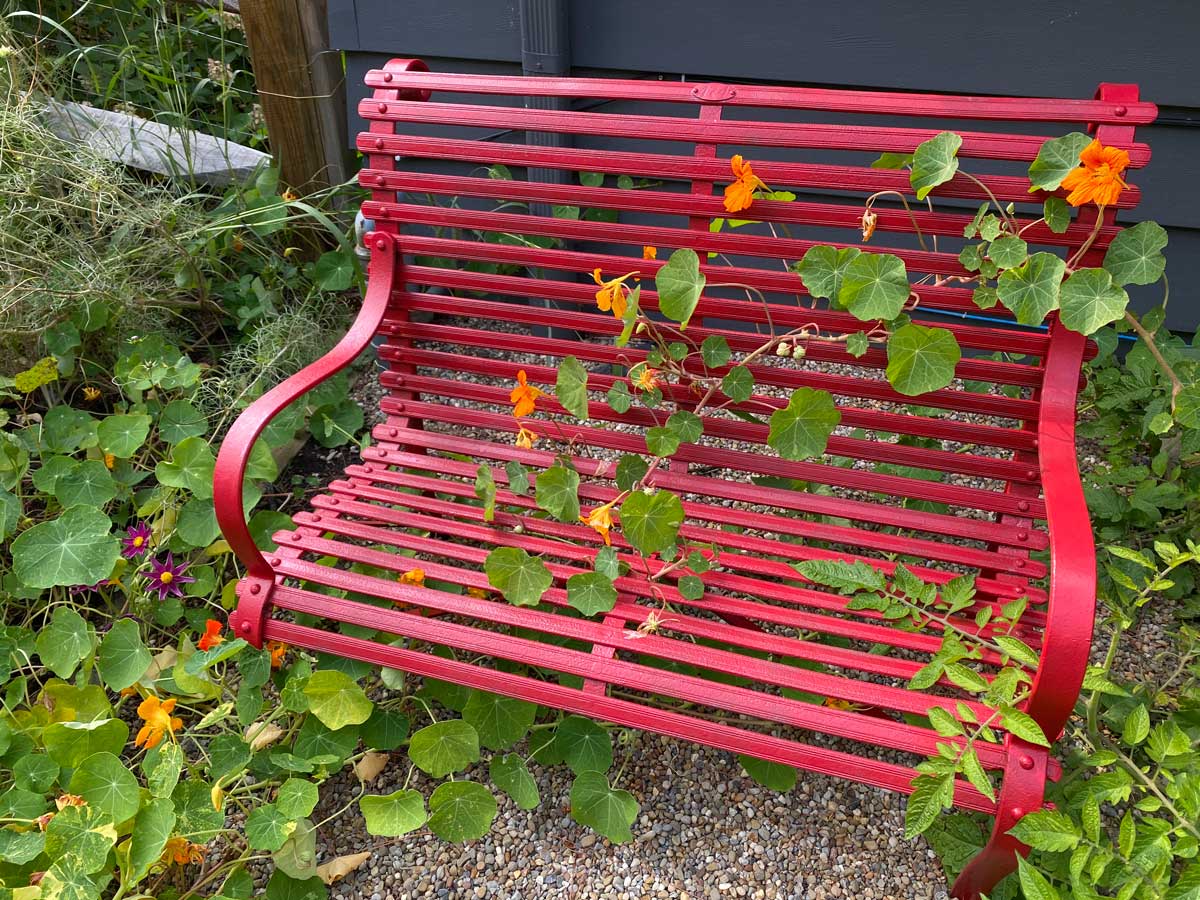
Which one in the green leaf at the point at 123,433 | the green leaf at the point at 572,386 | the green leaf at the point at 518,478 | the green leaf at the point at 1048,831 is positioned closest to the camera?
the green leaf at the point at 1048,831

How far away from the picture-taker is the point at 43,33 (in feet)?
10.6

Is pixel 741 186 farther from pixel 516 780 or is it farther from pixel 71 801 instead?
pixel 71 801

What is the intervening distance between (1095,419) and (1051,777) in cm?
144

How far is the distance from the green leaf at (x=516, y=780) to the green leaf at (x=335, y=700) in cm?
27

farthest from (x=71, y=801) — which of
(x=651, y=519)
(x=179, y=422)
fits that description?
(x=651, y=519)

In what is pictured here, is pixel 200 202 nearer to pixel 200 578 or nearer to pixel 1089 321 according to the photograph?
pixel 200 578

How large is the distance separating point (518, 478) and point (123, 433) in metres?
1.04

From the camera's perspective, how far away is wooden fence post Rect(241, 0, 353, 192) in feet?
8.63

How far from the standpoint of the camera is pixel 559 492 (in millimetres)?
1777

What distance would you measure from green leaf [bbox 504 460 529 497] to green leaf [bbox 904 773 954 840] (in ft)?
3.04

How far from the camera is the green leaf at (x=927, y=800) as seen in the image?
1302 millimetres

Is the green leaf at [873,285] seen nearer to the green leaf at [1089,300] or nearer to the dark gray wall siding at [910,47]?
the green leaf at [1089,300]

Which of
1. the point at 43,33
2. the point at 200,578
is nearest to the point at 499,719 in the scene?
the point at 200,578

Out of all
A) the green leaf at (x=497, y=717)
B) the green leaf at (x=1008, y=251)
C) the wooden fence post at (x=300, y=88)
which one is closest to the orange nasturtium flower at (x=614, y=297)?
the green leaf at (x=1008, y=251)
